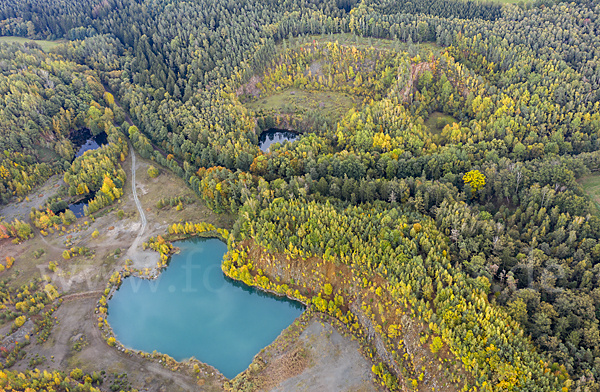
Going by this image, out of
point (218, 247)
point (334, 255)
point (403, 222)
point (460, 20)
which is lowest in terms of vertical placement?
point (218, 247)

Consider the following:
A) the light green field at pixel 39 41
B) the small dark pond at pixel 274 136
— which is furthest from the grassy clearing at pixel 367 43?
the light green field at pixel 39 41

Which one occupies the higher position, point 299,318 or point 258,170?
point 258,170

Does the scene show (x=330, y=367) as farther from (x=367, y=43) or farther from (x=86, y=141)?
(x=367, y=43)

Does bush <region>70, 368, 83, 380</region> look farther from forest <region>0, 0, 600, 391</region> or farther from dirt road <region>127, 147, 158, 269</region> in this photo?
dirt road <region>127, 147, 158, 269</region>

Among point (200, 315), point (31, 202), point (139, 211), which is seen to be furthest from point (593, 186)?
point (31, 202)

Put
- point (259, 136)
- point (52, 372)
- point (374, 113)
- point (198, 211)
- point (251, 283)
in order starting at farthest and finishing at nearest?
point (259, 136), point (374, 113), point (198, 211), point (251, 283), point (52, 372)

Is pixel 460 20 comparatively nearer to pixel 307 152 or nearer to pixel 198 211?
pixel 307 152

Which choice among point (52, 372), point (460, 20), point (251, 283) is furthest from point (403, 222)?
point (460, 20)

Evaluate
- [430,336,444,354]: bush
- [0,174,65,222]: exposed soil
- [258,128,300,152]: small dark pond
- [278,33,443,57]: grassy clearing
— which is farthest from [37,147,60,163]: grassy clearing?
[430,336,444,354]: bush
